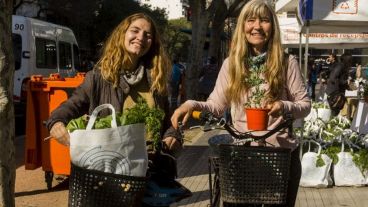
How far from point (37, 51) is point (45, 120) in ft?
36.2

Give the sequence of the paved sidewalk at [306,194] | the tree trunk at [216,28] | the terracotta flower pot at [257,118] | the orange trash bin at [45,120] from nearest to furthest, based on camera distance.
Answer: the terracotta flower pot at [257,118] → the paved sidewalk at [306,194] → the orange trash bin at [45,120] → the tree trunk at [216,28]

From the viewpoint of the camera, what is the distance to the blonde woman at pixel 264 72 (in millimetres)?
3246

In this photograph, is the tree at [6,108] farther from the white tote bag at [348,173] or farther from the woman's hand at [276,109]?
the white tote bag at [348,173]

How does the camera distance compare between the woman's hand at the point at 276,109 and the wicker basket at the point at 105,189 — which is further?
the woman's hand at the point at 276,109

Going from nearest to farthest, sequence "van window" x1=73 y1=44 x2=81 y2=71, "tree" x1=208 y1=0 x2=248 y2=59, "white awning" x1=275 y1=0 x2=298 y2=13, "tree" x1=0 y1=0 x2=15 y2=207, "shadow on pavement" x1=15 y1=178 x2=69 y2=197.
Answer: "tree" x1=0 y1=0 x2=15 y2=207
"shadow on pavement" x1=15 y1=178 x2=69 y2=197
"white awning" x1=275 y1=0 x2=298 y2=13
"van window" x1=73 y1=44 x2=81 y2=71
"tree" x1=208 y1=0 x2=248 y2=59

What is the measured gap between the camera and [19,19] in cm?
1703

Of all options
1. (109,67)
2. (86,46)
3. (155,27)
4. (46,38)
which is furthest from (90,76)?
(86,46)

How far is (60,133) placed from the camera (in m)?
2.97

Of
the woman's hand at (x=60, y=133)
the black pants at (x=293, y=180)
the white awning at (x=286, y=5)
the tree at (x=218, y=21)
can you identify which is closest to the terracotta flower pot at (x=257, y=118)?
the black pants at (x=293, y=180)

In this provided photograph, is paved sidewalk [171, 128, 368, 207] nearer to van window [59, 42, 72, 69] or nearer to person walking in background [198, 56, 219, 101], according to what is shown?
person walking in background [198, 56, 219, 101]

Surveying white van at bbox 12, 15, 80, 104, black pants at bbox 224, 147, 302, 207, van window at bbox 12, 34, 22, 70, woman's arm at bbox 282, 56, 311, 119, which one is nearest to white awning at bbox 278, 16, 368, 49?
Answer: white van at bbox 12, 15, 80, 104

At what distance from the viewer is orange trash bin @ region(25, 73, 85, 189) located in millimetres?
7168

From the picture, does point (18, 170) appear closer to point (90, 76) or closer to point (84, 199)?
point (90, 76)

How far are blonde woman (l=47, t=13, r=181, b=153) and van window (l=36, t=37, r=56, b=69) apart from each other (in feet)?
48.6
